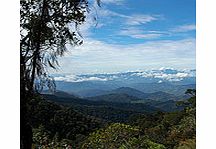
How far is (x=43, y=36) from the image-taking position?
207 cm

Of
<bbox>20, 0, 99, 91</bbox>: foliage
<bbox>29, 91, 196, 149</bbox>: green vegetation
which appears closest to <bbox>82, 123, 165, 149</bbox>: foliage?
<bbox>29, 91, 196, 149</bbox>: green vegetation

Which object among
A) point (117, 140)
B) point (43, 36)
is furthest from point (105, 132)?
point (43, 36)

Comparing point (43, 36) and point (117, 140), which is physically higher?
point (43, 36)

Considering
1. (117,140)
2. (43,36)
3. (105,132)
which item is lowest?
(117,140)

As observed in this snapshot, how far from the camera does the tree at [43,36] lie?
1978 millimetres

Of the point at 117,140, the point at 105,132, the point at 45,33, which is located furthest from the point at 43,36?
the point at 105,132

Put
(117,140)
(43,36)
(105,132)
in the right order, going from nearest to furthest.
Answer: (43,36) < (117,140) < (105,132)

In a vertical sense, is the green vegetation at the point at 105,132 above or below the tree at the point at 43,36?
below

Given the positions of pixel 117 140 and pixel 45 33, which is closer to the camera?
pixel 45 33

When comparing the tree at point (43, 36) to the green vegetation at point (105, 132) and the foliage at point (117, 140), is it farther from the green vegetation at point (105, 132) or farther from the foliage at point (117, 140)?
the foliage at point (117, 140)

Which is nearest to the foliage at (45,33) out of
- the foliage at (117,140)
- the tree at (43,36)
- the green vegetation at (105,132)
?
the tree at (43,36)

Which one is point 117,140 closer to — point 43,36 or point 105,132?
point 105,132

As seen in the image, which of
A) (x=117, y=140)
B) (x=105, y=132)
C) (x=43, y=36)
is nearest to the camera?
(x=43, y=36)
